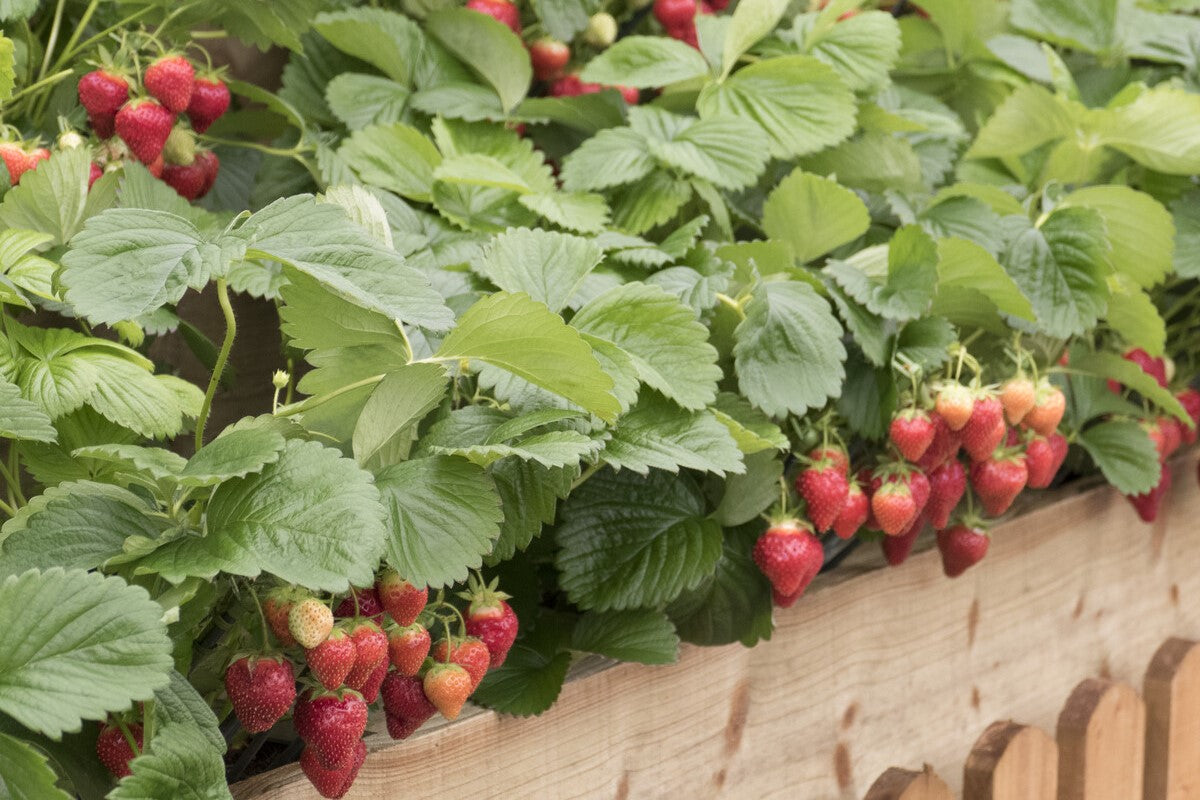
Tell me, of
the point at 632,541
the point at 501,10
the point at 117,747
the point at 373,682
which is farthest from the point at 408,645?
the point at 501,10

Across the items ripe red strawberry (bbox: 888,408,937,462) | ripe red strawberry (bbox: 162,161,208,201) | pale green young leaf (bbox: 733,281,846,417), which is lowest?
ripe red strawberry (bbox: 888,408,937,462)

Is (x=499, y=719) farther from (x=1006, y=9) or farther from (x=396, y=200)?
(x=1006, y=9)

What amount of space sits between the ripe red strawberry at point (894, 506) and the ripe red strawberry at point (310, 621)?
512 millimetres

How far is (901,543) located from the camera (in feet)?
3.93

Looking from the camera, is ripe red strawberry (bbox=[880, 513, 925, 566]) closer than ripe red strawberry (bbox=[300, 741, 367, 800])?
No

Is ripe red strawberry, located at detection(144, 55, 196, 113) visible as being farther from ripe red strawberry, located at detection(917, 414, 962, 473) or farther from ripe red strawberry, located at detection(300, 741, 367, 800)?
ripe red strawberry, located at detection(917, 414, 962, 473)

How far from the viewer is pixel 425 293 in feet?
2.31

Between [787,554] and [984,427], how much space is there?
0.19 metres

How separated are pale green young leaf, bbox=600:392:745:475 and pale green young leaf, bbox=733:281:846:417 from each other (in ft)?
0.32

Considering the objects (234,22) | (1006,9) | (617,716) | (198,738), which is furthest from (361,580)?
(1006,9)

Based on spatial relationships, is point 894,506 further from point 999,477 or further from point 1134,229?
point 1134,229

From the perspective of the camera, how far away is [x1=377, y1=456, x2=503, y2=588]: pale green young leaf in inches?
29.3

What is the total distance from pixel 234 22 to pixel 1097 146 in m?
0.86

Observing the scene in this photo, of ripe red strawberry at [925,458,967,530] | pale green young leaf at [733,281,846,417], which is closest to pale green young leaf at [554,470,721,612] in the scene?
pale green young leaf at [733,281,846,417]
